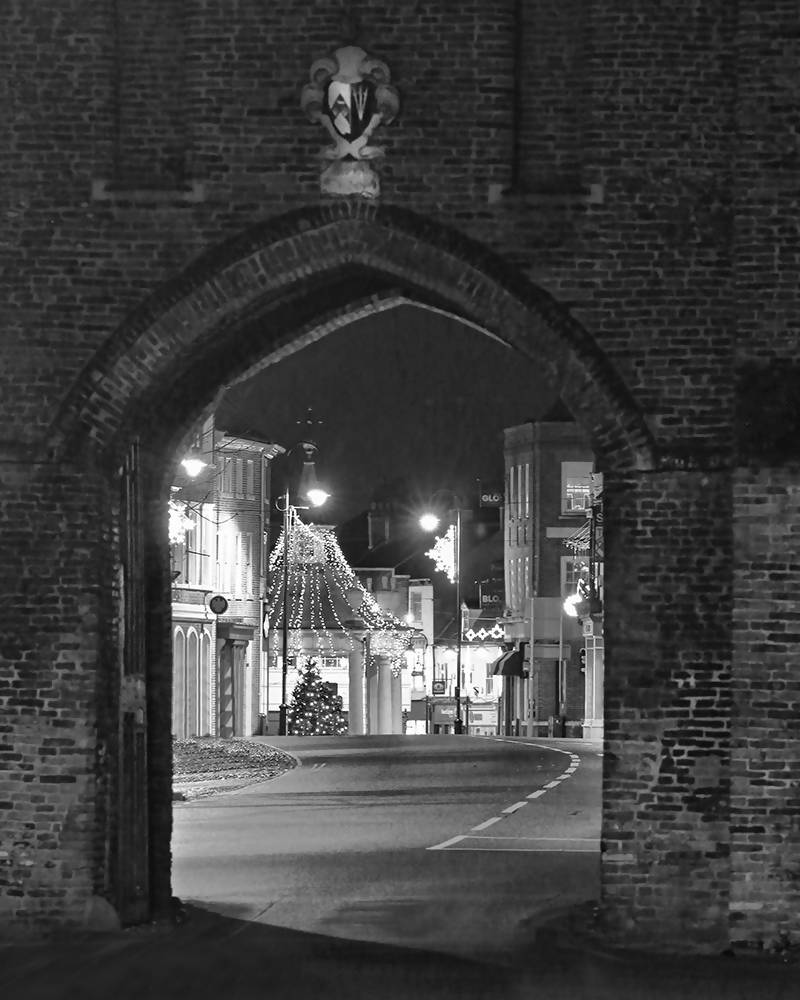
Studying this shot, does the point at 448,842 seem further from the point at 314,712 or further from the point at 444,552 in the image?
the point at 444,552

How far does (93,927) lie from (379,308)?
543 cm

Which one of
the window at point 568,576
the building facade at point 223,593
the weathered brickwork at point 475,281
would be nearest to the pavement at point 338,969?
the weathered brickwork at point 475,281

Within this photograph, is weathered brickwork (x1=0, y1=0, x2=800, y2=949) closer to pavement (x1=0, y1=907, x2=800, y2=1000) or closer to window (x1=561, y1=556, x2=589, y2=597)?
pavement (x1=0, y1=907, x2=800, y2=1000)

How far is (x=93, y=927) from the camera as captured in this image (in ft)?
46.4

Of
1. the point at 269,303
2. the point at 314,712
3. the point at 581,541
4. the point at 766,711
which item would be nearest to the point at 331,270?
the point at 269,303

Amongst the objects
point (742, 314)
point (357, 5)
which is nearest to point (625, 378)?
point (742, 314)

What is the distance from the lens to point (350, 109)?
1430 cm

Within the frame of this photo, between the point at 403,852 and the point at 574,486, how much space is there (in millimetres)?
60485

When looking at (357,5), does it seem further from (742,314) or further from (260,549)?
(260,549)

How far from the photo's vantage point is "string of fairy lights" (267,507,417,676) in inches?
2557

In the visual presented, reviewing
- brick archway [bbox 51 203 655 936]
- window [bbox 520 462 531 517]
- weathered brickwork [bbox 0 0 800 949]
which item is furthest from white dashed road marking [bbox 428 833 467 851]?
window [bbox 520 462 531 517]

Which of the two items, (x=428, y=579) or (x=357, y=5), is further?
(x=428, y=579)

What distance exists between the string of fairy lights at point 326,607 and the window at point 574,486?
921 cm

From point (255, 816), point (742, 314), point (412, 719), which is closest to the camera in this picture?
point (742, 314)
